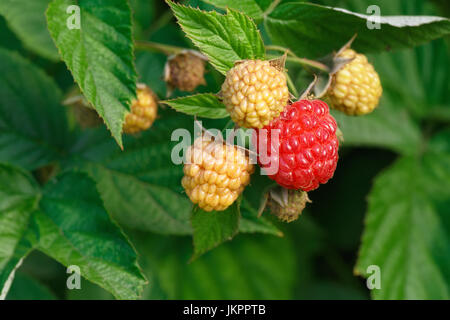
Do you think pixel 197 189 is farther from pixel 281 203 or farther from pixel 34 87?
pixel 34 87

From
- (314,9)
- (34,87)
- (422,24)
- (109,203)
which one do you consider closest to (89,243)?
(109,203)

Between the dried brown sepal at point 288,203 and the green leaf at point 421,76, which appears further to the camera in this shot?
the green leaf at point 421,76

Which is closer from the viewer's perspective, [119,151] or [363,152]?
[119,151]

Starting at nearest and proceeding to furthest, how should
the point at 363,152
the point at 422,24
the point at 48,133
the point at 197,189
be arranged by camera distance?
the point at 197,189 < the point at 422,24 < the point at 48,133 < the point at 363,152

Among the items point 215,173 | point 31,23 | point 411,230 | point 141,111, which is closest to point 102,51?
point 141,111

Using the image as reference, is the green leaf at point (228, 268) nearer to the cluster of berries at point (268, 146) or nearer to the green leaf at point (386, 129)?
the green leaf at point (386, 129)

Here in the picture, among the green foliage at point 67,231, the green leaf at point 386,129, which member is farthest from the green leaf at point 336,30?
the green leaf at point 386,129
